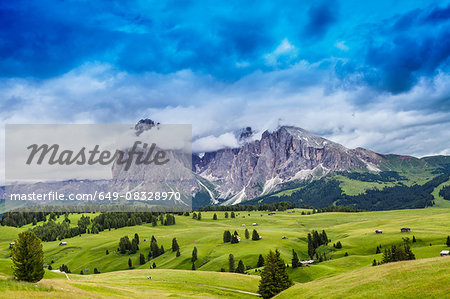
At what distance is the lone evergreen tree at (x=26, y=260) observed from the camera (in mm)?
50500

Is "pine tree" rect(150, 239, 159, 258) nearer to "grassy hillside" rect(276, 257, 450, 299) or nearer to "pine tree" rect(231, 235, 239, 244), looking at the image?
"pine tree" rect(231, 235, 239, 244)

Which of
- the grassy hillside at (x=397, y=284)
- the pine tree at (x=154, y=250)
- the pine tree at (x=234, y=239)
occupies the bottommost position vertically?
the pine tree at (x=154, y=250)

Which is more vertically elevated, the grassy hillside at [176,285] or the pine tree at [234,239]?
the grassy hillside at [176,285]

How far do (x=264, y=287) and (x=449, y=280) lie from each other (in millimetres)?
43965

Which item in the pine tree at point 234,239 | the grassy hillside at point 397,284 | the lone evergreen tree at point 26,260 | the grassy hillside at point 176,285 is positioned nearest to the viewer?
the grassy hillside at point 397,284

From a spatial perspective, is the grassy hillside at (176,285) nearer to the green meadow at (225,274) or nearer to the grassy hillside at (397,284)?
the green meadow at (225,274)

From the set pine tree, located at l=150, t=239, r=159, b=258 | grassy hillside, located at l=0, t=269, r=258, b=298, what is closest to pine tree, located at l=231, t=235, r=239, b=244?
pine tree, located at l=150, t=239, r=159, b=258

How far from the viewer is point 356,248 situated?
512 ft

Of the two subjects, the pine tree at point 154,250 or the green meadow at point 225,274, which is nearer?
the green meadow at point 225,274

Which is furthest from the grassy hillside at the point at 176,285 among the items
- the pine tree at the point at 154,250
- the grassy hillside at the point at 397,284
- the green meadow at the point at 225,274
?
the pine tree at the point at 154,250

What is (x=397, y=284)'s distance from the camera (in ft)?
144

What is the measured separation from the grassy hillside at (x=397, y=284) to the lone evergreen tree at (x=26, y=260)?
4570 centimetres

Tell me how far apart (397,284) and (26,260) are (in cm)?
5713

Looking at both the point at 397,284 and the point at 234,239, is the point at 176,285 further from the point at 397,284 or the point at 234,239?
the point at 234,239
